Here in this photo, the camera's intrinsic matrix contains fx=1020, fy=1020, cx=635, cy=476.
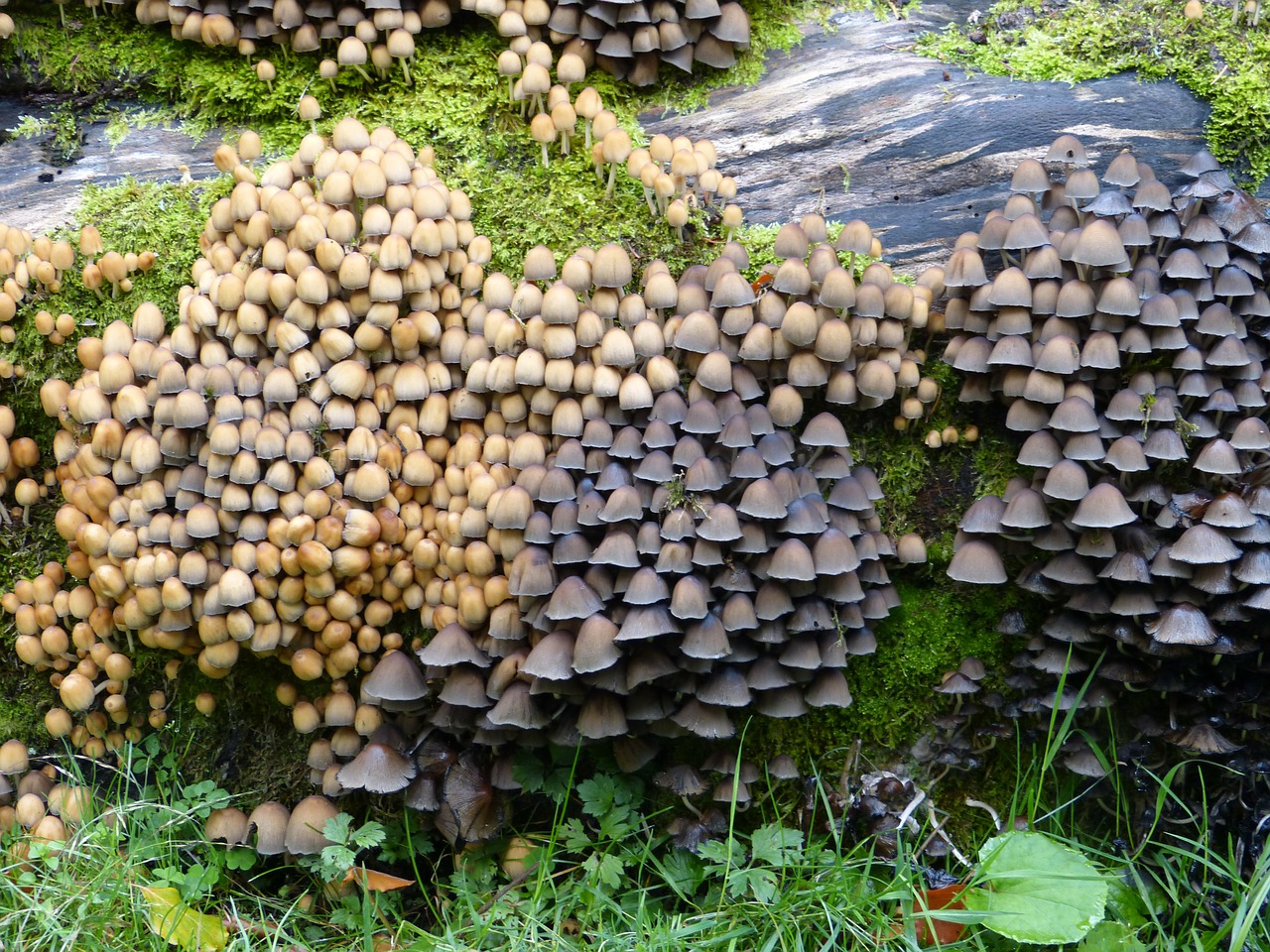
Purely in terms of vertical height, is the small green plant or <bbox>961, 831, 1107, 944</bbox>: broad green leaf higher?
<bbox>961, 831, 1107, 944</bbox>: broad green leaf

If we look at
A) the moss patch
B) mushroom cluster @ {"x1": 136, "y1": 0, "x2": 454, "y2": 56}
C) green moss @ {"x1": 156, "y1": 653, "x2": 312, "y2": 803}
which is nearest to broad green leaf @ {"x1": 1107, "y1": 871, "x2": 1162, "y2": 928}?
the moss patch

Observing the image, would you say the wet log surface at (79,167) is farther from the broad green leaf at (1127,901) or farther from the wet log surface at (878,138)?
the broad green leaf at (1127,901)

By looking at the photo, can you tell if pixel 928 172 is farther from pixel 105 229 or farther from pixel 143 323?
pixel 105 229

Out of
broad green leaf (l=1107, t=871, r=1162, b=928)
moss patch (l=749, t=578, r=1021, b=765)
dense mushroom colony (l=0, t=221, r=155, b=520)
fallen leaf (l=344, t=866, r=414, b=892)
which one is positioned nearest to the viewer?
broad green leaf (l=1107, t=871, r=1162, b=928)

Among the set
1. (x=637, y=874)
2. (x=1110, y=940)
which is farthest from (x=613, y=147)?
(x=1110, y=940)

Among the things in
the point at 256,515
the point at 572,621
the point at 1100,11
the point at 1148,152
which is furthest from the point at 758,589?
the point at 1100,11

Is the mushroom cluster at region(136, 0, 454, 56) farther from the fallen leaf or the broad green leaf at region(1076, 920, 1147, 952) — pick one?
the broad green leaf at region(1076, 920, 1147, 952)
